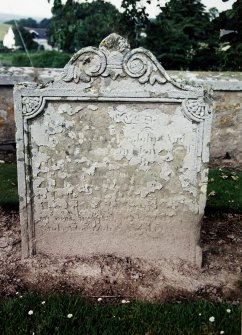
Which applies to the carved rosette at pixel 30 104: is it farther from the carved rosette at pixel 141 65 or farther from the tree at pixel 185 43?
the tree at pixel 185 43

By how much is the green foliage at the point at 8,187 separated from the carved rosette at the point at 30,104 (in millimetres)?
Result: 1794

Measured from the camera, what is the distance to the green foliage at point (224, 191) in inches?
196

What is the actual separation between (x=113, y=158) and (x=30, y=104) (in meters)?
0.86

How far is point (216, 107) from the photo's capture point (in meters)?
6.39

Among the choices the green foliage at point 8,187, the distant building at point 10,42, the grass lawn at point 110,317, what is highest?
the distant building at point 10,42

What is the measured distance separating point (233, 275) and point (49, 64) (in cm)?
2902

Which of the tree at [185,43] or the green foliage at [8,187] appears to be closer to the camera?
the green foliage at [8,187]

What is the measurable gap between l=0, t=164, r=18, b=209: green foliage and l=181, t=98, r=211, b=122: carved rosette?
2.53 m

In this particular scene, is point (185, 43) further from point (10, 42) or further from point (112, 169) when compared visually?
point (10, 42)

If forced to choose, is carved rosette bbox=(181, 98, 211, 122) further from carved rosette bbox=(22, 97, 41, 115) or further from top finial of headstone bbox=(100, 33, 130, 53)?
carved rosette bbox=(22, 97, 41, 115)

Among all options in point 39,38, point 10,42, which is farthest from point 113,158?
point 39,38

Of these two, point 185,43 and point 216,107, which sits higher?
point 185,43

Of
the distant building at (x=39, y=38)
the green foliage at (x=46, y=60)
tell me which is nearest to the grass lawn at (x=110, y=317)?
the green foliage at (x=46, y=60)

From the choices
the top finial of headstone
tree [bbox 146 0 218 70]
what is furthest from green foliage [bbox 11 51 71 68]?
the top finial of headstone
